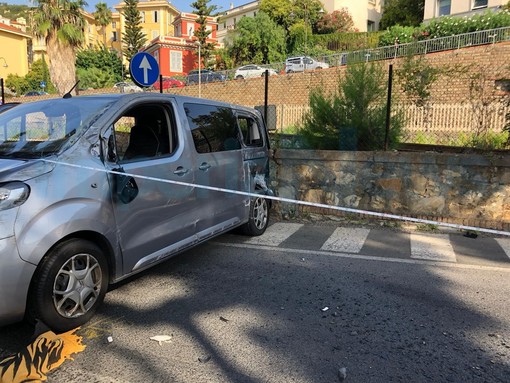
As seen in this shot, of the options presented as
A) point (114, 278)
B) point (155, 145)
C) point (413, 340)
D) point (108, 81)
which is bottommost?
point (413, 340)

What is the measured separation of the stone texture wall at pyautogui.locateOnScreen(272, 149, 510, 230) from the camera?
7.09 metres

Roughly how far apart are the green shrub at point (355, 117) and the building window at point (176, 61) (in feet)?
164

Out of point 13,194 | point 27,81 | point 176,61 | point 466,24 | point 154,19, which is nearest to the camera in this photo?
point 13,194

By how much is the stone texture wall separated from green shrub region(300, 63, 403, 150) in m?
0.59

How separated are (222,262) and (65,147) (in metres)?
2.35

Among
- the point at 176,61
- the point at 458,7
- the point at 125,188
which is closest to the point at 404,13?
the point at 458,7

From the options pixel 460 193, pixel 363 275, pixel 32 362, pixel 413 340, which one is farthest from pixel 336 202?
pixel 32 362

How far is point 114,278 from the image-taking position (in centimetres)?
369

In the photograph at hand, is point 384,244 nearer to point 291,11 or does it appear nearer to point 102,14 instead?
point 291,11

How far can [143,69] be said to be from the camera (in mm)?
8938

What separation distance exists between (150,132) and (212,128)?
2.79 feet

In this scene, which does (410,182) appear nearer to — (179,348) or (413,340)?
(413,340)

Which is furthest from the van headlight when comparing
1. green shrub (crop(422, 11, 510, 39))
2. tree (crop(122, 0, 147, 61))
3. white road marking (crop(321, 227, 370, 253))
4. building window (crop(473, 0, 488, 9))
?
tree (crop(122, 0, 147, 61))

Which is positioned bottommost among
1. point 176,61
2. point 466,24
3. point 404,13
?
point 466,24
